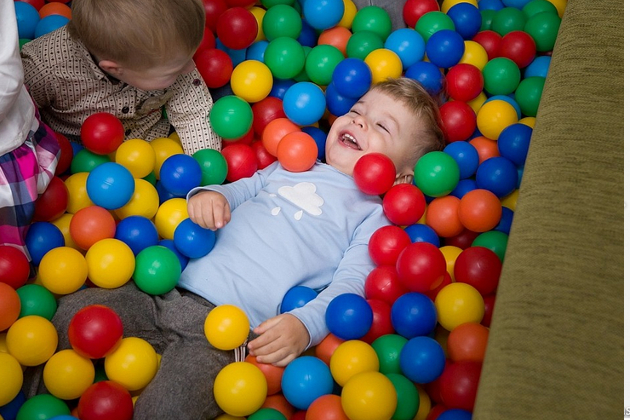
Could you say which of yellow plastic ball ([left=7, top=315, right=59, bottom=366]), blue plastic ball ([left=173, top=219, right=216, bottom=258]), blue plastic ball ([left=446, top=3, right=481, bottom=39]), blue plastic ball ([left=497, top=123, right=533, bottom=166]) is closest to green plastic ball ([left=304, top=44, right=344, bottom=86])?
blue plastic ball ([left=446, top=3, right=481, bottom=39])

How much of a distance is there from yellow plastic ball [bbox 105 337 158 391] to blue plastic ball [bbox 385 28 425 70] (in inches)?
43.4

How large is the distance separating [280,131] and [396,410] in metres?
0.82

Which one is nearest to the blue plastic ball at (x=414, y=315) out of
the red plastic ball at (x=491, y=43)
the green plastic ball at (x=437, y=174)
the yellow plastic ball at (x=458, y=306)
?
the yellow plastic ball at (x=458, y=306)

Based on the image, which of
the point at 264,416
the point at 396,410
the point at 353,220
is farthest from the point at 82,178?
the point at 396,410

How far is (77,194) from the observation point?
1604 mm

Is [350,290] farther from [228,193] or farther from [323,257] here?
[228,193]

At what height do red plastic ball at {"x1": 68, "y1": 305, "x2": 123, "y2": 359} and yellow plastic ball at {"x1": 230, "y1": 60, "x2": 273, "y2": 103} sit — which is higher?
yellow plastic ball at {"x1": 230, "y1": 60, "x2": 273, "y2": 103}

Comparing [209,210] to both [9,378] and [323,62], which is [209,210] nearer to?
[9,378]

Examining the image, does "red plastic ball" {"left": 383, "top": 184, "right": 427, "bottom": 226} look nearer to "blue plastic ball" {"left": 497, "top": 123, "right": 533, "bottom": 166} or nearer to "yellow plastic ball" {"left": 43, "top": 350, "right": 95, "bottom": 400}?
"blue plastic ball" {"left": 497, "top": 123, "right": 533, "bottom": 166}

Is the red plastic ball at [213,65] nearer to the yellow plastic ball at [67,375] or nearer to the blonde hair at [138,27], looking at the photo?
the blonde hair at [138,27]

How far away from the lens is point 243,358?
1.38 metres

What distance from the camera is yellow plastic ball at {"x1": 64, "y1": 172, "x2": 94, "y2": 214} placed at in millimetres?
1601

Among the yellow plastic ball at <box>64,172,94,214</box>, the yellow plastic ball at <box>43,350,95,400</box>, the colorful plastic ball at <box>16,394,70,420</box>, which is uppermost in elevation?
the yellow plastic ball at <box>64,172,94,214</box>

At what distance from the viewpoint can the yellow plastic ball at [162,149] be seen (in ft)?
5.82
